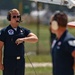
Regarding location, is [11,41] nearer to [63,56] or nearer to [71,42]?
[63,56]

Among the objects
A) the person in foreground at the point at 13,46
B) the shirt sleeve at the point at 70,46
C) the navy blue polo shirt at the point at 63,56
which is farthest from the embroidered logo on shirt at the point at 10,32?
the shirt sleeve at the point at 70,46

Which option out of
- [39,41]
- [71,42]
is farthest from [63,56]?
[39,41]

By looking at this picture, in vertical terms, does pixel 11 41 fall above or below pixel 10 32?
below

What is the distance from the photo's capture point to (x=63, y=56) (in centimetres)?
669

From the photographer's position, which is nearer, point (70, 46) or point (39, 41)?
point (70, 46)

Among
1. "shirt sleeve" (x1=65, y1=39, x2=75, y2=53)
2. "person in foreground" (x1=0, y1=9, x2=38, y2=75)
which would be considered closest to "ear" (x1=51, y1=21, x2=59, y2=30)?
"shirt sleeve" (x1=65, y1=39, x2=75, y2=53)

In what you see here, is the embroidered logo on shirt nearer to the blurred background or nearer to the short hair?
the blurred background

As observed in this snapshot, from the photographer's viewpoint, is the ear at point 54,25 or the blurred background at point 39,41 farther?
the blurred background at point 39,41

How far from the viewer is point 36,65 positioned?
1538 cm

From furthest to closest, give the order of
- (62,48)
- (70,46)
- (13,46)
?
(13,46) → (62,48) → (70,46)

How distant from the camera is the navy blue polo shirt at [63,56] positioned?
662 cm

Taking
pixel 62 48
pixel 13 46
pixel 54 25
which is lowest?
pixel 13 46

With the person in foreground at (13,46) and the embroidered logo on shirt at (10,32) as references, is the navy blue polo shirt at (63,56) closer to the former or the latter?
the person in foreground at (13,46)

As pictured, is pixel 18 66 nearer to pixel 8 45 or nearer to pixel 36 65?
pixel 8 45
